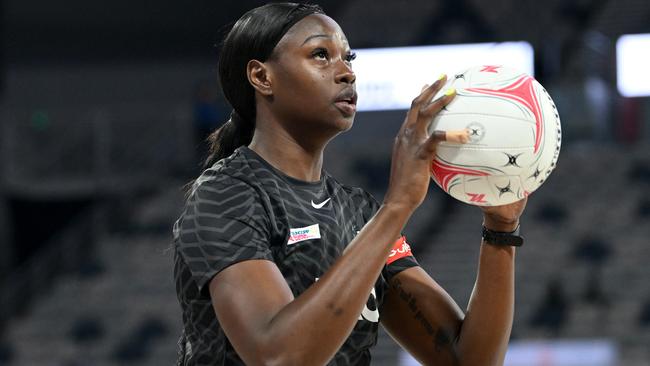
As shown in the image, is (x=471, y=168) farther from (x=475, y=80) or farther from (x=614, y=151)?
(x=614, y=151)

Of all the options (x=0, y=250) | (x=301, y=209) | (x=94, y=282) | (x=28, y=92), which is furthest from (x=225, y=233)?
(x=28, y=92)

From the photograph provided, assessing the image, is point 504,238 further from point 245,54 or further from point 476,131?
point 245,54

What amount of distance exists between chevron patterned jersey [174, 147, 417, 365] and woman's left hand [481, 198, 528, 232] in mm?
347

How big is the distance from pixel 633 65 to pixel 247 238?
1199 cm

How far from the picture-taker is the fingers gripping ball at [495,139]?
249cm

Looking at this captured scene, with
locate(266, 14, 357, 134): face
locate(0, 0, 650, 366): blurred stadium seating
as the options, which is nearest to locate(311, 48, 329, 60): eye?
locate(266, 14, 357, 134): face

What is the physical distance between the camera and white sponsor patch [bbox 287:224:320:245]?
256cm

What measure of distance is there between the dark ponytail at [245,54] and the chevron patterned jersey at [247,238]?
0.46 feet

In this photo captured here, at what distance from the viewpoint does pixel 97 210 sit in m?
15.0

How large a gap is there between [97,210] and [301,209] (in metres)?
12.7

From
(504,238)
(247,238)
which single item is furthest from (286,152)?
(504,238)

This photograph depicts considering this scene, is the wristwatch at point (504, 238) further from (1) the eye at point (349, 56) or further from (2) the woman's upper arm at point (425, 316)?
(1) the eye at point (349, 56)

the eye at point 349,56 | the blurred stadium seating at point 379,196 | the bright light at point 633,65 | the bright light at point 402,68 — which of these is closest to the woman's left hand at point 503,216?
the eye at point 349,56

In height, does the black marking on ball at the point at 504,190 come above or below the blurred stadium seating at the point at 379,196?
above
